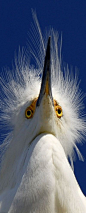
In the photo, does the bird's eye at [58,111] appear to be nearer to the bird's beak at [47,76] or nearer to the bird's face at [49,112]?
the bird's face at [49,112]

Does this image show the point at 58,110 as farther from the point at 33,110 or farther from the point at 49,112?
the point at 49,112

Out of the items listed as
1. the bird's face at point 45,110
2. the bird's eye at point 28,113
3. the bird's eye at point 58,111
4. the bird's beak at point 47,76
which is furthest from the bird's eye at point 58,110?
the bird's beak at point 47,76

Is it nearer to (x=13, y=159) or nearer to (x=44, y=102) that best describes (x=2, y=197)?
(x=13, y=159)

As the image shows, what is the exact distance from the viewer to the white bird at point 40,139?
20.7 ft

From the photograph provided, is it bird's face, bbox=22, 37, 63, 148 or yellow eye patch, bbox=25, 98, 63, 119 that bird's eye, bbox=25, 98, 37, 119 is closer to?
yellow eye patch, bbox=25, 98, 63, 119

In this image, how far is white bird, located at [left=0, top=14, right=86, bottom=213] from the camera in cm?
630

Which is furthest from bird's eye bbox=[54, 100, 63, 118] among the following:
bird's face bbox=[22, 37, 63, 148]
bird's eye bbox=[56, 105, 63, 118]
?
bird's face bbox=[22, 37, 63, 148]

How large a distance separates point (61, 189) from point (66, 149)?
130 cm

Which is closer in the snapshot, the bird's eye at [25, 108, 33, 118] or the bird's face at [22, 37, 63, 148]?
the bird's face at [22, 37, 63, 148]

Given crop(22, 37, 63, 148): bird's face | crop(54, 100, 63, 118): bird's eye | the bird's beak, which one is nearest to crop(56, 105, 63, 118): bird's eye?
crop(54, 100, 63, 118): bird's eye

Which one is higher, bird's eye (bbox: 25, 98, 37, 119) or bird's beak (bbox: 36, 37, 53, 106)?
bird's beak (bbox: 36, 37, 53, 106)

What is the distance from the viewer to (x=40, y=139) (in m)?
6.62

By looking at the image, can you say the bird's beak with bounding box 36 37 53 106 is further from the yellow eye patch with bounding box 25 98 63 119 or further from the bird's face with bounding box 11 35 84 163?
the yellow eye patch with bounding box 25 98 63 119

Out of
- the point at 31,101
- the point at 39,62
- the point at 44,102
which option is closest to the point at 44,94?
the point at 44,102
